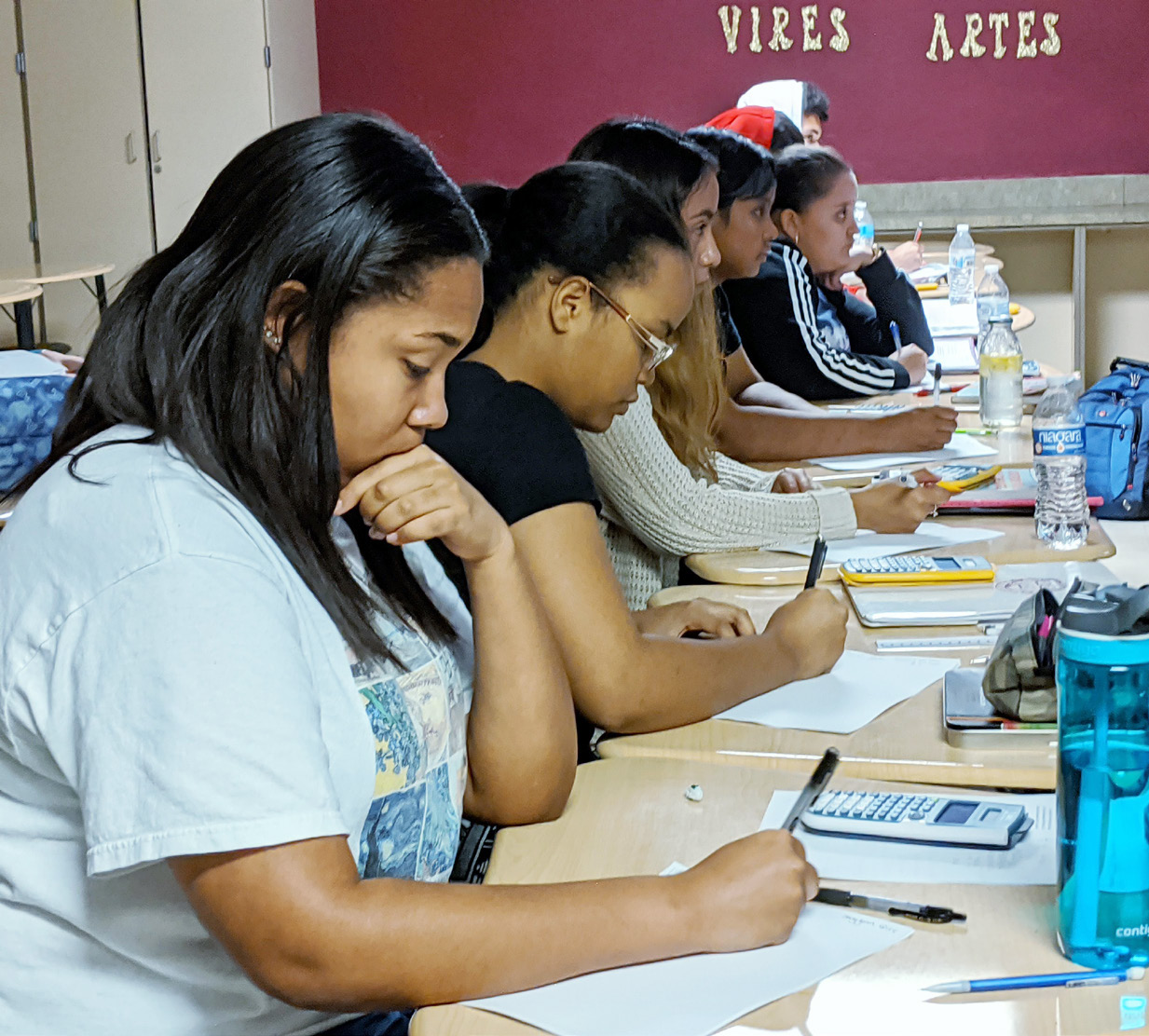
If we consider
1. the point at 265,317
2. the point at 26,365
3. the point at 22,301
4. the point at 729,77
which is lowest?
the point at 22,301

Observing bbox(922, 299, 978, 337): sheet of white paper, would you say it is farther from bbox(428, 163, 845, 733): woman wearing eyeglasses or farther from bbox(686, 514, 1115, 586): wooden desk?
bbox(428, 163, 845, 733): woman wearing eyeglasses

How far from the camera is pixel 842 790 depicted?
1.22 meters

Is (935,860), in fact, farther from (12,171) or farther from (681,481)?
(12,171)

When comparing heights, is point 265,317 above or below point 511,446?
above

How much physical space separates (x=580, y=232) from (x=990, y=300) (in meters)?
2.52

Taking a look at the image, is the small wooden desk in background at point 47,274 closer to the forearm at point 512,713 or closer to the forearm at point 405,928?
the forearm at point 512,713

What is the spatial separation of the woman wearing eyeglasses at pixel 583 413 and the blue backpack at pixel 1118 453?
2.79 ft

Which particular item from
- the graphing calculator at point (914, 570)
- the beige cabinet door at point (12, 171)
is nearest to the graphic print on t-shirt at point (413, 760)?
the graphing calculator at point (914, 570)

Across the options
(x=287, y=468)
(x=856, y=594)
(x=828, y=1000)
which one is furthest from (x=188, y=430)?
(x=856, y=594)

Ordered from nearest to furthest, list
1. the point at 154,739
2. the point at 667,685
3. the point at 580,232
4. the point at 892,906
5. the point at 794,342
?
the point at 154,739
the point at 892,906
the point at 667,685
the point at 580,232
the point at 794,342

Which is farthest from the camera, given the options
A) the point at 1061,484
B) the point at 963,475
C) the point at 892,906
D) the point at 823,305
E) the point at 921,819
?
the point at 823,305

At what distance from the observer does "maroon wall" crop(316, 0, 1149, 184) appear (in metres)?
6.54

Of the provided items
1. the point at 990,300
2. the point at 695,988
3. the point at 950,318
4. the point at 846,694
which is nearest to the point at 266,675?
the point at 695,988

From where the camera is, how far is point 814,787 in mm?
1209
